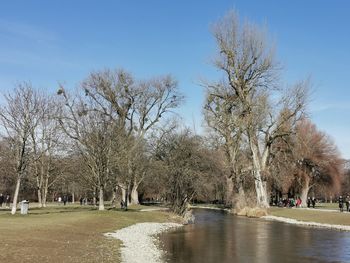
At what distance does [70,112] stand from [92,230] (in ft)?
93.2

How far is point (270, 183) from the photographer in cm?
7612

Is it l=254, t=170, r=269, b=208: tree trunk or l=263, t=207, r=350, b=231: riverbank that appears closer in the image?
l=263, t=207, r=350, b=231: riverbank

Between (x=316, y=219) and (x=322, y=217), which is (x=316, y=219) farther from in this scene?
(x=322, y=217)

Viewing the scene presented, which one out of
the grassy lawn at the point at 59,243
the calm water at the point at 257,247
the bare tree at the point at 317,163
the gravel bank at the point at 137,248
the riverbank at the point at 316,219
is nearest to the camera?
the grassy lawn at the point at 59,243

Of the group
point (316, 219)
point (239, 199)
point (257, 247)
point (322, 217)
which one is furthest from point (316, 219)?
point (257, 247)

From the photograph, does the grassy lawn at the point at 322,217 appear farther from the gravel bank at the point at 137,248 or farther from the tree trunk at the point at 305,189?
the tree trunk at the point at 305,189

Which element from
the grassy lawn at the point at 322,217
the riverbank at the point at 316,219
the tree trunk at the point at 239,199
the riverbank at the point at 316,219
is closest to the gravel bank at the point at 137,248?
the riverbank at the point at 316,219

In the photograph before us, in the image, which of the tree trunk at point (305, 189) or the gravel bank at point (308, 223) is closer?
the gravel bank at point (308, 223)

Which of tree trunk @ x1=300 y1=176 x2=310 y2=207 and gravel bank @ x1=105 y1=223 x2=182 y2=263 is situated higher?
tree trunk @ x1=300 y1=176 x2=310 y2=207

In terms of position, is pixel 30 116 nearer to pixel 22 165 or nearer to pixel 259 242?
pixel 22 165

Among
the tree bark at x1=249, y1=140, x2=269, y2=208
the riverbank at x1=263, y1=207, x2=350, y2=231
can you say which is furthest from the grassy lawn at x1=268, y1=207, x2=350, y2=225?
the tree bark at x1=249, y1=140, x2=269, y2=208

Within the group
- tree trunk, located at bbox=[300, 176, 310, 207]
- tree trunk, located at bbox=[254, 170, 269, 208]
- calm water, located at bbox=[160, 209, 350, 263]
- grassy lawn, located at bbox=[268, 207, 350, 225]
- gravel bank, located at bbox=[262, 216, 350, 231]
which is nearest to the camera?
calm water, located at bbox=[160, 209, 350, 263]

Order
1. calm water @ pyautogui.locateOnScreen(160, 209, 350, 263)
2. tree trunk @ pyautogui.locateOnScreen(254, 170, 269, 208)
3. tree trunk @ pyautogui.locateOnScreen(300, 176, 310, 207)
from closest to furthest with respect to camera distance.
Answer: calm water @ pyautogui.locateOnScreen(160, 209, 350, 263) → tree trunk @ pyautogui.locateOnScreen(254, 170, 269, 208) → tree trunk @ pyautogui.locateOnScreen(300, 176, 310, 207)

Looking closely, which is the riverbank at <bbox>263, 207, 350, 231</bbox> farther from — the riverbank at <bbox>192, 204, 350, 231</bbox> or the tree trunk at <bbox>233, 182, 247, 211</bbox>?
the tree trunk at <bbox>233, 182, 247, 211</bbox>
